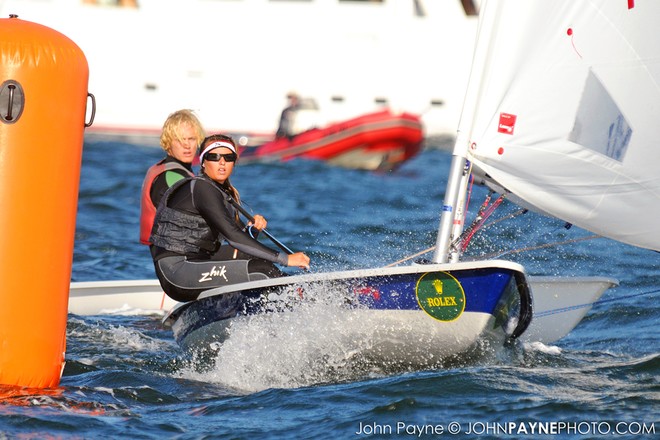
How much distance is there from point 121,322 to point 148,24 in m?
15.6

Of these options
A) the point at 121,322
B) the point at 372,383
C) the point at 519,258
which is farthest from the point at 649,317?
the point at 121,322

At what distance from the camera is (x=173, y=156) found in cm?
543

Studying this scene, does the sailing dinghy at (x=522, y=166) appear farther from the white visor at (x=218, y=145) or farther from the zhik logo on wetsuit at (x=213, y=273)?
the white visor at (x=218, y=145)

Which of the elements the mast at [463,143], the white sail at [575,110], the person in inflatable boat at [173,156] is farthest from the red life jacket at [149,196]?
the white sail at [575,110]

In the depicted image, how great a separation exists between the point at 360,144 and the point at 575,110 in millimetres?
10821

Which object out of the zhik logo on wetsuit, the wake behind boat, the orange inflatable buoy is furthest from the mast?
the wake behind boat

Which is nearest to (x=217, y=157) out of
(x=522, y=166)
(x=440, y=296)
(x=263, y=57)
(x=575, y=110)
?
(x=440, y=296)

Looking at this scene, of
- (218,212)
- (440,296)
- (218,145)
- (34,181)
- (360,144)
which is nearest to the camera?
(34,181)

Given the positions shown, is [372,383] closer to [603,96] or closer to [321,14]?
[603,96]

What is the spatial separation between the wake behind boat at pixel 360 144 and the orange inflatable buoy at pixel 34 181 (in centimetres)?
1108

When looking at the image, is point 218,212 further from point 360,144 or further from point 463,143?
point 360,144

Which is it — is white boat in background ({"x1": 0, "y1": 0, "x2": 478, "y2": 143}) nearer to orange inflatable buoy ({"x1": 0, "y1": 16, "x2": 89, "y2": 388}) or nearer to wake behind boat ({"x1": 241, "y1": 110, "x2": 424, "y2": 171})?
wake behind boat ({"x1": 241, "y1": 110, "x2": 424, "y2": 171})

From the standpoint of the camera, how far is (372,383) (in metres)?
4.42

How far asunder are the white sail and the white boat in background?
1532 centimetres
